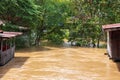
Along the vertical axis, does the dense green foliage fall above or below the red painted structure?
above

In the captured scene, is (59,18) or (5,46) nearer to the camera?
(5,46)

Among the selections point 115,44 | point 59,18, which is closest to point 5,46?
point 115,44

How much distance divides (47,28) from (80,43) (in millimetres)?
5386

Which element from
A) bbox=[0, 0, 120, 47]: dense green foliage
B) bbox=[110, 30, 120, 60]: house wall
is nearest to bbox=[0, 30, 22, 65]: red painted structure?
bbox=[110, 30, 120, 60]: house wall

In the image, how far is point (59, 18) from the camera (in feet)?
125

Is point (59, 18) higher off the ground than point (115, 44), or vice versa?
point (59, 18)

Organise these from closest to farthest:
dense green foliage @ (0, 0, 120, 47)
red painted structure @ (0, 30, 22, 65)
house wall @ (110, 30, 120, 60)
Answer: red painted structure @ (0, 30, 22, 65)
house wall @ (110, 30, 120, 60)
dense green foliage @ (0, 0, 120, 47)

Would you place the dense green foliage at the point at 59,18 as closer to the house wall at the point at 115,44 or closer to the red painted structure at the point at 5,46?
the red painted structure at the point at 5,46

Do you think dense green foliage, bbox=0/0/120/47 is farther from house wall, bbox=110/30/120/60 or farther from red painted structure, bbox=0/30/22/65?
house wall, bbox=110/30/120/60

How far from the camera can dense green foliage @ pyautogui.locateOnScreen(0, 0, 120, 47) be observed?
31719 mm

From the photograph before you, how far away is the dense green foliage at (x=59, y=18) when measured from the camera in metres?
31.7

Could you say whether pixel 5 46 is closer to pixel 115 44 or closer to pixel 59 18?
pixel 115 44

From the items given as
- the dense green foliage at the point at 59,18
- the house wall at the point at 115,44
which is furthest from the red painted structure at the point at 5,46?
the dense green foliage at the point at 59,18

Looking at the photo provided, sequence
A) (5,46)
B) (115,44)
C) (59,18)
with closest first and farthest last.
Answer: (5,46), (115,44), (59,18)
